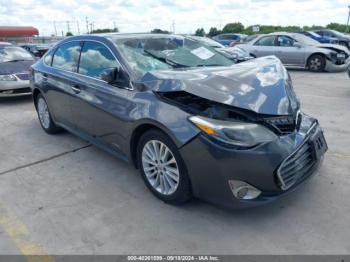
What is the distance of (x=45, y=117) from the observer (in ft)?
18.4

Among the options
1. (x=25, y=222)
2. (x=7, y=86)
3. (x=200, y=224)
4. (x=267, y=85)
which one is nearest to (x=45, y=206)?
(x=25, y=222)

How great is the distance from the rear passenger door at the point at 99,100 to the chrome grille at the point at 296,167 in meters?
1.66

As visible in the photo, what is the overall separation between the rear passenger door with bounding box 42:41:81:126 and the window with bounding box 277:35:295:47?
10.1 metres

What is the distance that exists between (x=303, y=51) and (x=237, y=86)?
1049 centimetres

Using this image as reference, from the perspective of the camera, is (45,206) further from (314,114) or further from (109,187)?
(314,114)

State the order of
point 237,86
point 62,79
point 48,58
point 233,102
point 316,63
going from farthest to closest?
point 316,63, point 48,58, point 62,79, point 237,86, point 233,102

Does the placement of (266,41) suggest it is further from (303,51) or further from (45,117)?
(45,117)

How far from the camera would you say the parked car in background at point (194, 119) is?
2736 millimetres

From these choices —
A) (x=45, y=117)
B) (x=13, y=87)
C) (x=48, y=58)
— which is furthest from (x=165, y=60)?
(x=13, y=87)

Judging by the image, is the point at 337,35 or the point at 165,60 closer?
the point at 165,60

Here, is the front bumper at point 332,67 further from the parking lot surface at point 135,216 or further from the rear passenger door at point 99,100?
the rear passenger door at point 99,100

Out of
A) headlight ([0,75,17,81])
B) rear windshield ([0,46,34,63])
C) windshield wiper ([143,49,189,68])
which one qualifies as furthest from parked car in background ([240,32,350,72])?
windshield wiper ([143,49,189,68])

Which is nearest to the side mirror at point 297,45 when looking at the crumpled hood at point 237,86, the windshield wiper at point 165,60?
the crumpled hood at point 237,86

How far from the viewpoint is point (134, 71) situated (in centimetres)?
351
